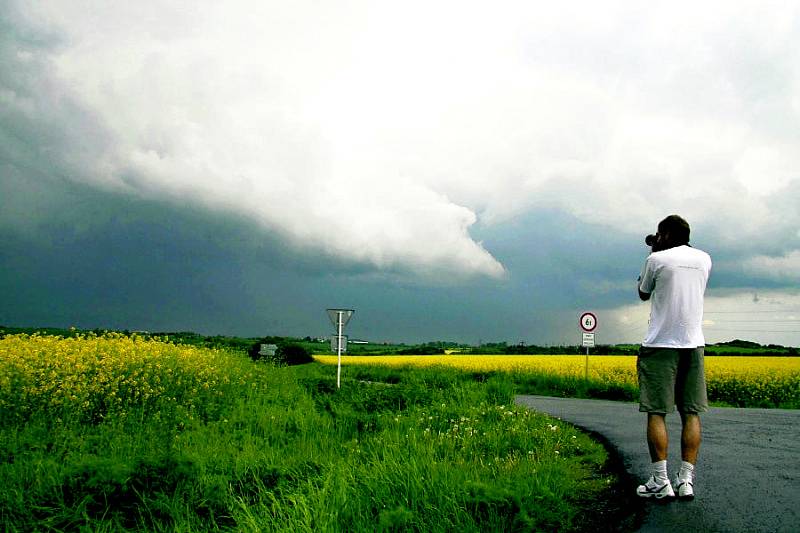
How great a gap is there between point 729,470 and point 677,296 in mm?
2541

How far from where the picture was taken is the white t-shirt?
4789 mm

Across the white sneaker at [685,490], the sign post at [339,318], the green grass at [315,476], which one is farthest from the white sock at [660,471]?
the sign post at [339,318]

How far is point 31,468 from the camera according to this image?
6.76 m

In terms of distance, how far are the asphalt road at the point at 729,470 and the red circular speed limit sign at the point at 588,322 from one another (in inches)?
447

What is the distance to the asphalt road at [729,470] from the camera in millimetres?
4465

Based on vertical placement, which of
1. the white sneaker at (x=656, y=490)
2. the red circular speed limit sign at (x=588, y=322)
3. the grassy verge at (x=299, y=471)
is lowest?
the grassy verge at (x=299, y=471)

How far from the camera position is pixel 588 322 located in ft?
75.0

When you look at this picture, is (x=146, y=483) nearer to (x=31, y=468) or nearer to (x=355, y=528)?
(x=31, y=468)

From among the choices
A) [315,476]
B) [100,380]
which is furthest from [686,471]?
[100,380]

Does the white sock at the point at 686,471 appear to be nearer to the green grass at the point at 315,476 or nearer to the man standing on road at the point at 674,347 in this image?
the man standing on road at the point at 674,347

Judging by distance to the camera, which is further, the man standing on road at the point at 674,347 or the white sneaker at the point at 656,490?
the white sneaker at the point at 656,490

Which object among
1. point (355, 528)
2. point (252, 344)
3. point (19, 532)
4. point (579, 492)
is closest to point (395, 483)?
point (355, 528)

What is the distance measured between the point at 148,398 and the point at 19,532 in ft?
21.3

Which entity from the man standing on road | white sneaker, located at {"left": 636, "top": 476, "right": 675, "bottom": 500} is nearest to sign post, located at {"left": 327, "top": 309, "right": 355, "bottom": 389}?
white sneaker, located at {"left": 636, "top": 476, "right": 675, "bottom": 500}
